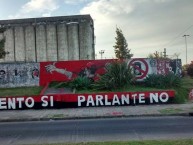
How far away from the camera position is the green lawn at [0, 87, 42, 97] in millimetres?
28080

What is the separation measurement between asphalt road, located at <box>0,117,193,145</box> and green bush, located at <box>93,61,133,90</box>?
10.8 metres

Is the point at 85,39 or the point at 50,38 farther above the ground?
the point at 50,38

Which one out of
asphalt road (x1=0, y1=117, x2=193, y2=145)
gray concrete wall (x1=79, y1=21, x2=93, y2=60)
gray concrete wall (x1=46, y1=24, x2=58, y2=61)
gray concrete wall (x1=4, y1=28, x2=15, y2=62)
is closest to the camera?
asphalt road (x1=0, y1=117, x2=193, y2=145)

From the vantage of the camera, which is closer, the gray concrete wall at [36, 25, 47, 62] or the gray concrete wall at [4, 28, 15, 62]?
the gray concrete wall at [36, 25, 47, 62]

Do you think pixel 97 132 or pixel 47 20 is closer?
pixel 97 132

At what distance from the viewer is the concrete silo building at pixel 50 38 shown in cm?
Answer: 6141

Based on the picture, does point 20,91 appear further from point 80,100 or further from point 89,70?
point 80,100

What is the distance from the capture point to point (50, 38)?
62375 mm

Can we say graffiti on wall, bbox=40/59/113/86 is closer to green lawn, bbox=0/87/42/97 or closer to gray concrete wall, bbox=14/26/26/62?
green lawn, bbox=0/87/42/97

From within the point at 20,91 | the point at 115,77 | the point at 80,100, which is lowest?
the point at 80,100

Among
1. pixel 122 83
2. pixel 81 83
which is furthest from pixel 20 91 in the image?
pixel 122 83

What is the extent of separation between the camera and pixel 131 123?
1681 centimetres

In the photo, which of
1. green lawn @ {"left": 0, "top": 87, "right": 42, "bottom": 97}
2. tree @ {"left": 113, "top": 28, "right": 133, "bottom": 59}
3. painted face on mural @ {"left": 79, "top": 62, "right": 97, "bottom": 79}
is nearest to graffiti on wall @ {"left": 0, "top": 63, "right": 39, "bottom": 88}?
green lawn @ {"left": 0, "top": 87, "right": 42, "bottom": 97}

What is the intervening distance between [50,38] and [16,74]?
31175 millimetres
